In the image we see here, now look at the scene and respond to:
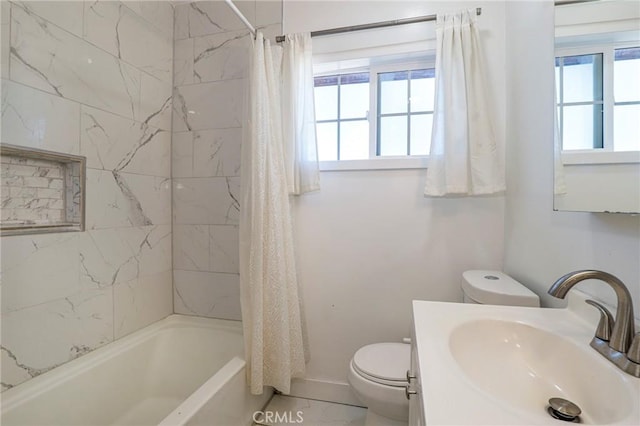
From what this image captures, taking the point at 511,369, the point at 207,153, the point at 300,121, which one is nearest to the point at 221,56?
the point at 207,153

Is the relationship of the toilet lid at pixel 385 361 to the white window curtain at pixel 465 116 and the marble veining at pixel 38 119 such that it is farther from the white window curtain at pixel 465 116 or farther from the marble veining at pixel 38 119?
the marble veining at pixel 38 119

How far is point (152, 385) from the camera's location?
1598mm

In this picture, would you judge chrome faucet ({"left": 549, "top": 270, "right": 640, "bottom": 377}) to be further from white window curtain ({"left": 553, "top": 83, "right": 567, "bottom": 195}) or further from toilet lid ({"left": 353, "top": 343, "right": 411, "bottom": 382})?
toilet lid ({"left": 353, "top": 343, "right": 411, "bottom": 382})

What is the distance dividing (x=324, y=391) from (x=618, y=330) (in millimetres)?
1517

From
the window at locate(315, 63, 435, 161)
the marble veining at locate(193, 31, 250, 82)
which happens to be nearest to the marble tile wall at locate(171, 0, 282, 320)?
the marble veining at locate(193, 31, 250, 82)

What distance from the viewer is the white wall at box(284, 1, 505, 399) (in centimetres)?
150

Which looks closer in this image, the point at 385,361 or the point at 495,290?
the point at 495,290

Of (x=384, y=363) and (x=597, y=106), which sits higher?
(x=597, y=106)

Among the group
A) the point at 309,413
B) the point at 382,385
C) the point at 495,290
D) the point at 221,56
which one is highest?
the point at 221,56

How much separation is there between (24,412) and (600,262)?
6.90ft

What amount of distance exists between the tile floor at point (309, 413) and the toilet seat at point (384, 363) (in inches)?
18.6

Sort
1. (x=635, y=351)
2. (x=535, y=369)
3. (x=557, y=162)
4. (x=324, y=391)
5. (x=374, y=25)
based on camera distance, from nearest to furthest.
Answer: (x=635, y=351) → (x=535, y=369) → (x=557, y=162) → (x=374, y=25) → (x=324, y=391)

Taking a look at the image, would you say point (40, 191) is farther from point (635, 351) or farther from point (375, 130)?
point (635, 351)

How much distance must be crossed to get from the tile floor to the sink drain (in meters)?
1.18
